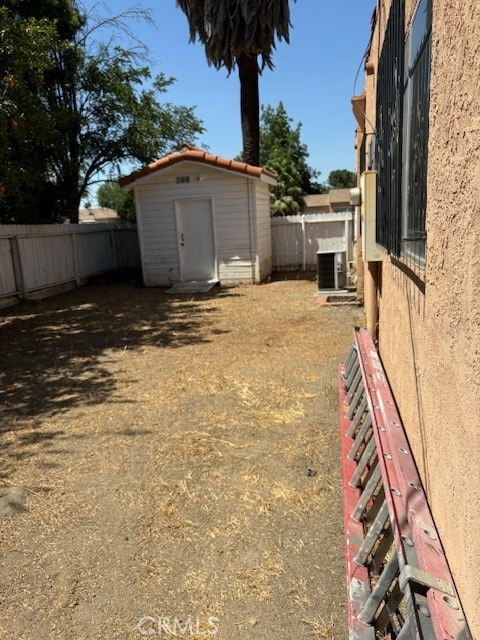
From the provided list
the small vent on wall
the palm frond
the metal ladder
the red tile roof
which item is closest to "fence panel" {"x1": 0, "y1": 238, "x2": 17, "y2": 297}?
the red tile roof

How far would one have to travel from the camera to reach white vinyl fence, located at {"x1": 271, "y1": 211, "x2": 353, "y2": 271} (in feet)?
49.1

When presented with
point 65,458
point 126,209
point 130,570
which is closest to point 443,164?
point 130,570

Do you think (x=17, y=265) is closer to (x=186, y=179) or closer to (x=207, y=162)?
(x=186, y=179)

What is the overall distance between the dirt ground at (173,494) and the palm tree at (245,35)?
9997 mm

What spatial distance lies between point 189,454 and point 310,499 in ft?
3.59

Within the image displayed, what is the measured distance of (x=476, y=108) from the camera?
1272mm

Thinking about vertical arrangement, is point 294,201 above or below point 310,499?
above

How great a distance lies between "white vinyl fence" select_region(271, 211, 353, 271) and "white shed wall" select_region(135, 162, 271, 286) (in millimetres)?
2417

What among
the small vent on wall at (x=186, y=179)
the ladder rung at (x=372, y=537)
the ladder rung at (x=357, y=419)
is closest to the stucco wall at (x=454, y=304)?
the ladder rung at (x=372, y=537)

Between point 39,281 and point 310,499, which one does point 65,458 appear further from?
point 39,281

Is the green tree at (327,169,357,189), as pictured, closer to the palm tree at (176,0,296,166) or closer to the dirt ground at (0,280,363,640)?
the palm tree at (176,0,296,166)

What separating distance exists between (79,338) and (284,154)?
95.7ft

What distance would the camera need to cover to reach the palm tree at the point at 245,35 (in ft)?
43.5

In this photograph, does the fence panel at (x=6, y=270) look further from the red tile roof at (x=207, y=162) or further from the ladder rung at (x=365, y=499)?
the ladder rung at (x=365, y=499)
